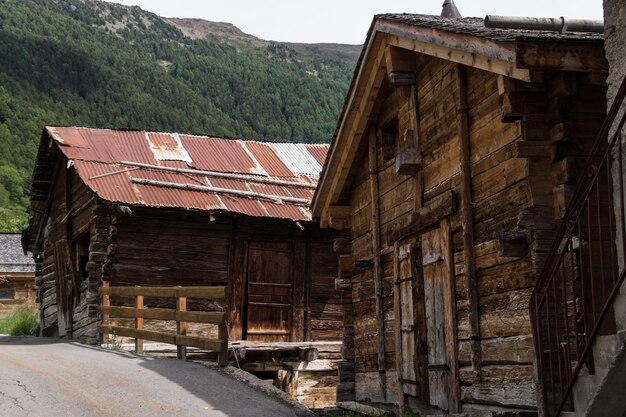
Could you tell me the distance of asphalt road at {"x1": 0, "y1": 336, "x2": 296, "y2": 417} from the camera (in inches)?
396

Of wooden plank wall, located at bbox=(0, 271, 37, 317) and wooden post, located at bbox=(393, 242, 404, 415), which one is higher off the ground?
wooden plank wall, located at bbox=(0, 271, 37, 317)

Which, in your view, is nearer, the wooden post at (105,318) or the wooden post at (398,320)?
the wooden post at (398,320)

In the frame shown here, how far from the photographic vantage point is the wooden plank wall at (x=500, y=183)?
834 cm

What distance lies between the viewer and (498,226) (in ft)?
29.8

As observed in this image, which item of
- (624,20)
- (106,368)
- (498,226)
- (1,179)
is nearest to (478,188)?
(498,226)

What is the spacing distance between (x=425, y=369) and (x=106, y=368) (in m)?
4.91

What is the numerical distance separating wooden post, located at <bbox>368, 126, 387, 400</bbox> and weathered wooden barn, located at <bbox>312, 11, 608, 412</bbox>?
2cm

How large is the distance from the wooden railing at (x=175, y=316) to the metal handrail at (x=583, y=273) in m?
6.45

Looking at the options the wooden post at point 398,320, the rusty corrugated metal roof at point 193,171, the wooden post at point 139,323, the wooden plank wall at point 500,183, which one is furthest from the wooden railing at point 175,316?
the wooden plank wall at point 500,183

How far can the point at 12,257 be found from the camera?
147 feet

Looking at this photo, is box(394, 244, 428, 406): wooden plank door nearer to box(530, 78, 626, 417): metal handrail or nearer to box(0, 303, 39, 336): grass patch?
box(530, 78, 626, 417): metal handrail

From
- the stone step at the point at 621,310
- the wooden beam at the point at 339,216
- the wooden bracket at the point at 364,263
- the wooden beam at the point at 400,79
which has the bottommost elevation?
the stone step at the point at 621,310

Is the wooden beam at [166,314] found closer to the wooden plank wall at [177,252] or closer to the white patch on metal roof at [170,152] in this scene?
the wooden plank wall at [177,252]

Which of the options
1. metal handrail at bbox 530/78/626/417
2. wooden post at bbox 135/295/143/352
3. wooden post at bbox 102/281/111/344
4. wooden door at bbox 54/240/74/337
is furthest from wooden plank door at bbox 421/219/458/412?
wooden door at bbox 54/240/74/337
